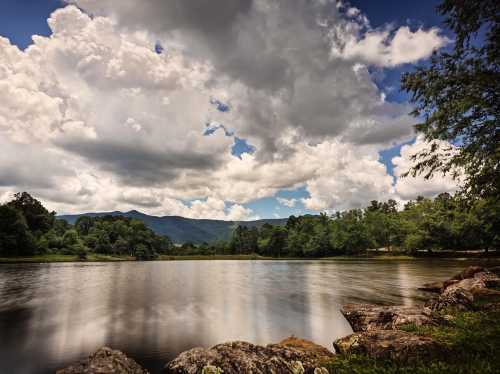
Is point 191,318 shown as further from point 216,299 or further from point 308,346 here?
point 308,346

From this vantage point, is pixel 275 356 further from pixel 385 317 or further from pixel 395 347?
pixel 385 317

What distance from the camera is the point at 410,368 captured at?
773cm

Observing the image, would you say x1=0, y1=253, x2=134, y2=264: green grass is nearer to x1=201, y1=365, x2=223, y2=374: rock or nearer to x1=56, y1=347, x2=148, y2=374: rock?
x1=56, y1=347, x2=148, y2=374: rock

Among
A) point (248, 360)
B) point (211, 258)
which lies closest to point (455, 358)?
point (248, 360)

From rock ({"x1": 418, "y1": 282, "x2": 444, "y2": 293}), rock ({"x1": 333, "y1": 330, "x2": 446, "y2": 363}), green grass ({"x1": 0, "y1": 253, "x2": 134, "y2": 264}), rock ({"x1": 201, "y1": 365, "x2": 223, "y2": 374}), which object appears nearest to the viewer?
rock ({"x1": 201, "y1": 365, "x2": 223, "y2": 374})

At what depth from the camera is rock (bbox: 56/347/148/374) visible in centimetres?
799

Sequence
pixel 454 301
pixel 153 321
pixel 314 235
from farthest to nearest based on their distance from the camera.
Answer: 1. pixel 314 235
2. pixel 153 321
3. pixel 454 301

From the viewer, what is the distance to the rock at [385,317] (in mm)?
12766

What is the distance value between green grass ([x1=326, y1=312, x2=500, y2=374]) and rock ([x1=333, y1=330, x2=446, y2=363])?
27 cm

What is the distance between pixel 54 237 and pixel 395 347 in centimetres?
15293

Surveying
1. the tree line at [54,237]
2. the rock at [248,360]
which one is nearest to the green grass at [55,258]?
the tree line at [54,237]

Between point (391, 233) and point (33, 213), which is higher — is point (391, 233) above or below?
below

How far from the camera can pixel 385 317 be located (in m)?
14.1

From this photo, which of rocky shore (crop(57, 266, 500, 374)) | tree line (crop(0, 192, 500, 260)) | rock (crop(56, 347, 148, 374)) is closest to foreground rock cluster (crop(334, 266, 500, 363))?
rocky shore (crop(57, 266, 500, 374))
